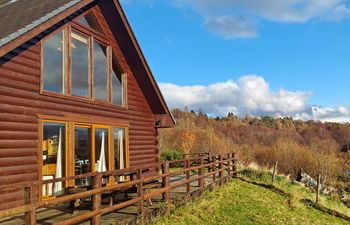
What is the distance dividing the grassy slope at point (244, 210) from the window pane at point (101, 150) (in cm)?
297

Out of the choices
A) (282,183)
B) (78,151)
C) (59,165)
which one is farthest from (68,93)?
(282,183)

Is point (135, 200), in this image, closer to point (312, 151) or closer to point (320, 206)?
point (320, 206)

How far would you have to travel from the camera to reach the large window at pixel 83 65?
1025 cm

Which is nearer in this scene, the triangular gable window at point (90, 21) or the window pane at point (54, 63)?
the window pane at point (54, 63)

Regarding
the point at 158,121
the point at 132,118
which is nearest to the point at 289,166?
the point at 158,121

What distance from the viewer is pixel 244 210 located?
485 inches

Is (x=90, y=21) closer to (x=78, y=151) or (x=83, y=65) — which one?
(x=83, y=65)

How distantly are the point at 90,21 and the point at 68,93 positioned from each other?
260cm

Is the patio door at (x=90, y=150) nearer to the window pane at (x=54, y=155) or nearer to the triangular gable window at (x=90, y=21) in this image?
the window pane at (x=54, y=155)

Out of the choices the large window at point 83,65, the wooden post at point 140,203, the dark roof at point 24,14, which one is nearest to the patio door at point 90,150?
the large window at point 83,65

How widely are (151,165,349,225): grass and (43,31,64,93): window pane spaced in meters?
4.35

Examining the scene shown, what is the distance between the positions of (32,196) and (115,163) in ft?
23.5

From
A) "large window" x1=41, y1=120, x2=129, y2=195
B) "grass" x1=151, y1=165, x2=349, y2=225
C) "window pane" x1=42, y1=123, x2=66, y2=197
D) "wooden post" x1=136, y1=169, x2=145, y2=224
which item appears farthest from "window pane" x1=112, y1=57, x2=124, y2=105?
"wooden post" x1=136, y1=169, x2=145, y2=224

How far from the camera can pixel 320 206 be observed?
53.0ft
